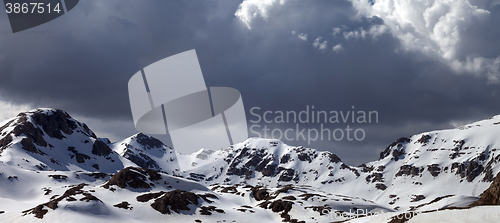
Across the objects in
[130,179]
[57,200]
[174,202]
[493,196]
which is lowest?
[493,196]

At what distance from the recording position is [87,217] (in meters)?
123

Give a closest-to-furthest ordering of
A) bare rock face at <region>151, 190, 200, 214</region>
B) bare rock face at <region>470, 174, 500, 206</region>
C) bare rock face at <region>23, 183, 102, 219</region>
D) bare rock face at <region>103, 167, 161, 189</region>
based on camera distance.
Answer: bare rock face at <region>470, 174, 500, 206</region>
bare rock face at <region>23, 183, 102, 219</region>
bare rock face at <region>151, 190, 200, 214</region>
bare rock face at <region>103, 167, 161, 189</region>

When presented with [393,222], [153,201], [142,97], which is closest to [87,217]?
[153,201]

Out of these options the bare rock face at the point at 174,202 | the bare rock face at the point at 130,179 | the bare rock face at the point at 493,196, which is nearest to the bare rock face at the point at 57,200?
the bare rock face at the point at 130,179

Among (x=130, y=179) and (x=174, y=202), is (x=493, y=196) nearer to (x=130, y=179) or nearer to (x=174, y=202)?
(x=174, y=202)

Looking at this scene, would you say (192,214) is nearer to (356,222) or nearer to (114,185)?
(114,185)

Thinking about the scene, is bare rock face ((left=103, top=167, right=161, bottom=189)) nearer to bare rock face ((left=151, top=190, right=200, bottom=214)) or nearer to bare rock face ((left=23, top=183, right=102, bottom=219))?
bare rock face ((left=23, top=183, right=102, bottom=219))

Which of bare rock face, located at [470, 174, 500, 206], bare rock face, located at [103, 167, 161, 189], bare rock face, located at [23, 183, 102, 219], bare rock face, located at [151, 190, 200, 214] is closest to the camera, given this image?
bare rock face, located at [470, 174, 500, 206]

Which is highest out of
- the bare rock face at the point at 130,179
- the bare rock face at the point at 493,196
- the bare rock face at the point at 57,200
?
the bare rock face at the point at 130,179

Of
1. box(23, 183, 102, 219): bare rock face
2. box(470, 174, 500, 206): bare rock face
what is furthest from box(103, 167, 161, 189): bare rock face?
box(470, 174, 500, 206): bare rock face

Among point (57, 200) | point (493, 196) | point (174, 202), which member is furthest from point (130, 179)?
point (493, 196)

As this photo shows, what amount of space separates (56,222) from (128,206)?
3446 cm

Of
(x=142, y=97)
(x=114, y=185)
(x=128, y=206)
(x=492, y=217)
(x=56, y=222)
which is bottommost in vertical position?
(x=492, y=217)

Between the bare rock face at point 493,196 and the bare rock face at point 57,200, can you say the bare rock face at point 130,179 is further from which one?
the bare rock face at point 493,196
